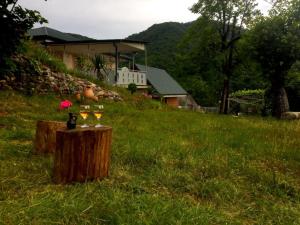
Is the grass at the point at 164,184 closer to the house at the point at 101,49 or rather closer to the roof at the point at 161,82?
the house at the point at 101,49

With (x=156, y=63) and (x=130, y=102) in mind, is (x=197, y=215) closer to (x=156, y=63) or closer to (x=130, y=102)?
(x=130, y=102)

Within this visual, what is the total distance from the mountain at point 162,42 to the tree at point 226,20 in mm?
20438

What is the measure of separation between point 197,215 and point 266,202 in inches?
45.1

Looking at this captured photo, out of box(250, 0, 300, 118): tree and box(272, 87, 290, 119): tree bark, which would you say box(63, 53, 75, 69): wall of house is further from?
box(272, 87, 290, 119): tree bark

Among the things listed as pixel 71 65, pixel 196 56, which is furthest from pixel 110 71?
pixel 196 56

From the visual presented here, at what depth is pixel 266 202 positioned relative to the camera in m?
4.25

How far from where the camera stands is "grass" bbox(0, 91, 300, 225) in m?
3.51

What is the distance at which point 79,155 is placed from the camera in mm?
4379

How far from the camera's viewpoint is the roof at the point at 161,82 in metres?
35.6

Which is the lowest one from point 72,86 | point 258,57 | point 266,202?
point 266,202

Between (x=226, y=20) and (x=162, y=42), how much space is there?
28543 mm

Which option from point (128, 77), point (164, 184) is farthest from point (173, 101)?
point (164, 184)

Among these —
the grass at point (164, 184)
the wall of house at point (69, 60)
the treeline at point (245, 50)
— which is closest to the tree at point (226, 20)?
the treeline at point (245, 50)

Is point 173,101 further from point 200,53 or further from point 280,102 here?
point 280,102
